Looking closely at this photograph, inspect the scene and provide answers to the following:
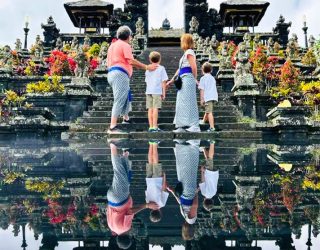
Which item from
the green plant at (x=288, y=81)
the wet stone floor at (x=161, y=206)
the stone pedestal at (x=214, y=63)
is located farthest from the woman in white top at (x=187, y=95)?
Result: the green plant at (x=288, y=81)

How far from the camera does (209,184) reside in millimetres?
2635

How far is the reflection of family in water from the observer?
1.69 m

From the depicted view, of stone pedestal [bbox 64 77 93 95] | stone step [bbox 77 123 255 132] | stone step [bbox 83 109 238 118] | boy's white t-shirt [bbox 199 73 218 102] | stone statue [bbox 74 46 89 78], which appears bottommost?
stone step [bbox 77 123 255 132]

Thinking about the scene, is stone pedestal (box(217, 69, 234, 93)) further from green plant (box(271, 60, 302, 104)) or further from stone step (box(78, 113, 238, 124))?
green plant (box(271, 60, 302, 104))

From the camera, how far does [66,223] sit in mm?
1728

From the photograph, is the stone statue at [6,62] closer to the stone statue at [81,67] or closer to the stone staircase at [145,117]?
the stone staircase at [145,117]

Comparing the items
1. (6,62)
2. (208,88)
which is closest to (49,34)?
(6,62)

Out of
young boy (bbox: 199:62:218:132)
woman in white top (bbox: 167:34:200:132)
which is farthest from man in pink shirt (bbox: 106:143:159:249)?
young boy (bbox: 199:62:218:132)

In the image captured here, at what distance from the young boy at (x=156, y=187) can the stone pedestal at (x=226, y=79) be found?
8.73m

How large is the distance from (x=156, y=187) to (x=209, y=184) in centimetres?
39

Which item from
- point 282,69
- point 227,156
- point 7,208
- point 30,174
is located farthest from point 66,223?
point 282,69

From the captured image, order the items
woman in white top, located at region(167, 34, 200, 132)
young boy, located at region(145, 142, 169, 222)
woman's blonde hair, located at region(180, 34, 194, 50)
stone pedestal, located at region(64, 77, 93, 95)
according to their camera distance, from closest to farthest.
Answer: young boy, located at region(145, 142, 169, 222) < woman's blonde hair, located at region(180, 34, 194, 50) < woman in white top, located at region(167, 34, 200, 132) < stone pedestal, located at region(64, 77, 93, 95)

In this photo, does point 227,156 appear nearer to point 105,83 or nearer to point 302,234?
point 302,234

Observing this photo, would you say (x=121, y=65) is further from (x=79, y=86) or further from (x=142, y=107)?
(x=79, y=86)
